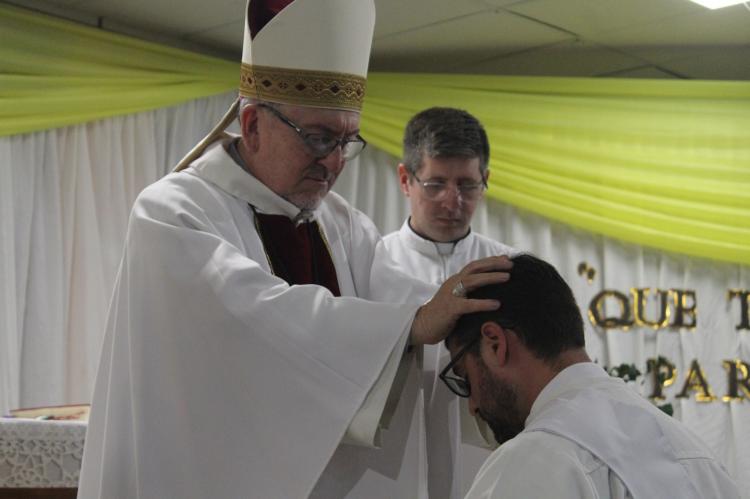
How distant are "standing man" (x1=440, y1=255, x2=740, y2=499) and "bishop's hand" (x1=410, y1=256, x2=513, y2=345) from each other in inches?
0.8

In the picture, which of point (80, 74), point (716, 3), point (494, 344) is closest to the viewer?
point (494, 344)

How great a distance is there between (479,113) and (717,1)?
170cm

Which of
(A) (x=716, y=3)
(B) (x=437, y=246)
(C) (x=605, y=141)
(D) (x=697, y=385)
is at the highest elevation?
(A) (x=716, y=3)

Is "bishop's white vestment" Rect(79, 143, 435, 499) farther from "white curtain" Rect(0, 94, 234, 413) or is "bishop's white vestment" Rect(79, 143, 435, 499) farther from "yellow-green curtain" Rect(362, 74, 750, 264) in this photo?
"yellow-green curtain" Rect(362, 74, 750, 264)

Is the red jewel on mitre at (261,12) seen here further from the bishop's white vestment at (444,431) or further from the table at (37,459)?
the table at (37,459)

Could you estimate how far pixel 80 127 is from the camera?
21.1ft

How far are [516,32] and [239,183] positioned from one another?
4.00 m

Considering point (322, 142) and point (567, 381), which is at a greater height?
point (322, 142)

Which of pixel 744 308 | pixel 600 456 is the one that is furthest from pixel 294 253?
pixel 744 308

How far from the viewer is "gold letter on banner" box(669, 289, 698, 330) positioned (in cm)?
716

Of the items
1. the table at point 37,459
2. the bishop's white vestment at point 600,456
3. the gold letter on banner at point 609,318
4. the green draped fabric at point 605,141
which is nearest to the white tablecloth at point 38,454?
the table at point 37,459

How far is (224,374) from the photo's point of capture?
276 centimetres

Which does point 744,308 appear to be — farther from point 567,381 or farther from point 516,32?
point 567,381

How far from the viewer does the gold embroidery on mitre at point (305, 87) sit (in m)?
3.10
